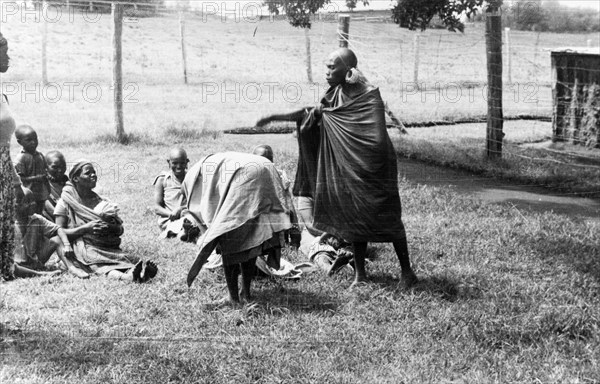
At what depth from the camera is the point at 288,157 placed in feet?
33.6

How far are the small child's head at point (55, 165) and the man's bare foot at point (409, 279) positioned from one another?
313 centimetres

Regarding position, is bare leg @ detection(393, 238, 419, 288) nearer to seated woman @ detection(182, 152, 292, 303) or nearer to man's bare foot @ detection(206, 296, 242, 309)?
seated woman @ detection(182, 152, 292, 303)

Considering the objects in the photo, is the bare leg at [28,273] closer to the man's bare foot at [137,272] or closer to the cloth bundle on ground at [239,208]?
the man's bare foot at [137,272]

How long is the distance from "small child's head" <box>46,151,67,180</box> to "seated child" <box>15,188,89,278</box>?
0.93 ft

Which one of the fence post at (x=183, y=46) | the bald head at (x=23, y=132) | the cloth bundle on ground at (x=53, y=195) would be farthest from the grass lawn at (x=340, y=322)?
the fence post at (x=183, y=46)

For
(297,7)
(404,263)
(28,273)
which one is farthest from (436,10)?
(28,273)

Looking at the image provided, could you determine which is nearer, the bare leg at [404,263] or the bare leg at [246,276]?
the bare leg at [246,276]

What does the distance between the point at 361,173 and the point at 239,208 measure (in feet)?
3.94

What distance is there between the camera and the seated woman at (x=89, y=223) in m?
6.20

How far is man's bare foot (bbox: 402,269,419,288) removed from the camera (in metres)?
5.79

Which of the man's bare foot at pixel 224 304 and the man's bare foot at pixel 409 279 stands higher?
the man's bare foot at pixel 409 279

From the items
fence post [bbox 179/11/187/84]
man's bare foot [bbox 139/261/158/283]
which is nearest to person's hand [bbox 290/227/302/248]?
man's bare foot [bbox 139/261/158/283]

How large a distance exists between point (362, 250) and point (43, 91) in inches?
255

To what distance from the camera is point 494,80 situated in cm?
1056
